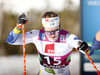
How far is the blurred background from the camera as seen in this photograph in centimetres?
182

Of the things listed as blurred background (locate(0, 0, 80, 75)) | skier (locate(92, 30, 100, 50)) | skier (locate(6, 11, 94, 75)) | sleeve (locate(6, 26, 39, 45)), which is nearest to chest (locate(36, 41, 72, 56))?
skier (locate(6, 11, 94, 75))

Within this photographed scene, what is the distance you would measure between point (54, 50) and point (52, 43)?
2.3 inches

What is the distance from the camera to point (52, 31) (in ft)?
3.83

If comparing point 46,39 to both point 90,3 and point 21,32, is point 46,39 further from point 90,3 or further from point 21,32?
point 90,3

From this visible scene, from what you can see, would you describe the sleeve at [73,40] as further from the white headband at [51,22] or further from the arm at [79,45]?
the white headband at [51,22]

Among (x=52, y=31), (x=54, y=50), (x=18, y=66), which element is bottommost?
(x=18, y=66)

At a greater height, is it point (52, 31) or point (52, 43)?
point (52, 31)

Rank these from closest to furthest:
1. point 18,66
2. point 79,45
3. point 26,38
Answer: point 79,45
point 26,38
point 18,66

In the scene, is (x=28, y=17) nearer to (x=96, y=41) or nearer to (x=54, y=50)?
(x=54, y=50)

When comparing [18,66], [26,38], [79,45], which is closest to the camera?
[79,45]

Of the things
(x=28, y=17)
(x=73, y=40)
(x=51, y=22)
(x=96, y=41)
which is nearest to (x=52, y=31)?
(x=51, y=22)

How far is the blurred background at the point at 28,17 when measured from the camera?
1823mm

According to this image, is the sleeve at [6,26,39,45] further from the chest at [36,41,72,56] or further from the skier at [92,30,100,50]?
the skier at [92,30,100,50]

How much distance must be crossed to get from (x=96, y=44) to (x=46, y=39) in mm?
A: 402
